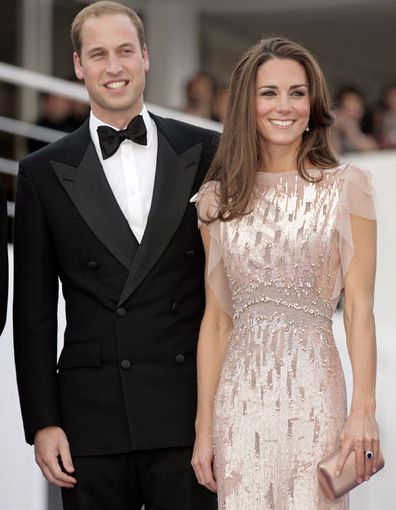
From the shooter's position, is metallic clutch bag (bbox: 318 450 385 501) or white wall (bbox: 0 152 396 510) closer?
metallic clutch bag (bbox: 318 450 385 501)

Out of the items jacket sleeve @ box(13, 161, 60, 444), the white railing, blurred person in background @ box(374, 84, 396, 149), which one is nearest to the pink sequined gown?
jacket sleeve @ box(13, 161, 60, 444)

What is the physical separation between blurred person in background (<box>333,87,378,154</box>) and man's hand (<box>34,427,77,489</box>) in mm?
5909

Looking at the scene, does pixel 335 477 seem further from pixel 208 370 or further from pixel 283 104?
pixel 283 104

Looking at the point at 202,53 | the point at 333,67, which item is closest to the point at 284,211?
the point at 202,53

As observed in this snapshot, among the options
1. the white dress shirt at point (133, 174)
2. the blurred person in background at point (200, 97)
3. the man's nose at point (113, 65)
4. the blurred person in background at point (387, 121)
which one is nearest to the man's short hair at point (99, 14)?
the man's nose at point (113, 65)

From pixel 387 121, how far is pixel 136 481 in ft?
22.3

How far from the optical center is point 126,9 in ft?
15.0

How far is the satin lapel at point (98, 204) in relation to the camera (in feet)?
14.3

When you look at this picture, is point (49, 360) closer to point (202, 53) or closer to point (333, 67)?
point (202, 53)

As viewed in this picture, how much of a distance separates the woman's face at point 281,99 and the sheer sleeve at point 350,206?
0.22 meters

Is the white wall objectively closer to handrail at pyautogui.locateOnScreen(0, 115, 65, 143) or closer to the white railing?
the white railing

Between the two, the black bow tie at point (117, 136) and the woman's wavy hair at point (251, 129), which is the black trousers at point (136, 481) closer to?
the woman's wavy hair at point (251, 129)

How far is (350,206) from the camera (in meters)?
4.13

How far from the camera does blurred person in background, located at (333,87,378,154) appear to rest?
10.1m
